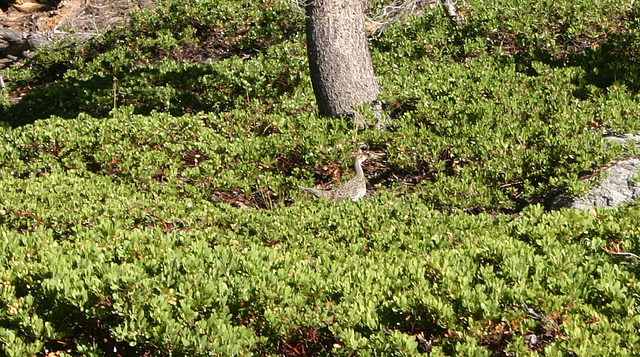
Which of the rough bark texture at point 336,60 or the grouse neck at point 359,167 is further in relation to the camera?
the rough bark texture at point 336,60

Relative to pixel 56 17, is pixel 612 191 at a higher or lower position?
lower

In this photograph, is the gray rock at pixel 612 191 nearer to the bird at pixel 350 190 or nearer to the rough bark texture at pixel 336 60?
the bird at pixel 350 190

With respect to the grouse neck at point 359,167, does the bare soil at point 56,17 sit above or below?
above

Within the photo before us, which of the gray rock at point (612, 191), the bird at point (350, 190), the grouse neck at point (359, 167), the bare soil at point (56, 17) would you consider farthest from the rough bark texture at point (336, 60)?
the bare soil at point (56, 17)

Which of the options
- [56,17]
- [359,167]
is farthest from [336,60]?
[56,17]

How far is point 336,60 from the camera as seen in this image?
30.0 feet

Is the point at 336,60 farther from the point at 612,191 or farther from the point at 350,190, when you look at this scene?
the point at 612,191

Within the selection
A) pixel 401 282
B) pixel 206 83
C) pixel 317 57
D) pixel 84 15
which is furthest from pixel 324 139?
pixel 84 15

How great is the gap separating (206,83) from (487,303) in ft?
26.0

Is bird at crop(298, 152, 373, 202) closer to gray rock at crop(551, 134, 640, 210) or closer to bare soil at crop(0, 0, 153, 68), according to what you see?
gray rock at crop(551, 134, 640, 210)

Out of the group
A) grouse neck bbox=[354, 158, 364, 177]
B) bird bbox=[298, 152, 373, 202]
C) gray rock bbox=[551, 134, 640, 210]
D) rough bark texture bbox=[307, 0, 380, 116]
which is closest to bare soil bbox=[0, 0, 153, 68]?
rough bark texture bbox=[307, 0, 380, 116]

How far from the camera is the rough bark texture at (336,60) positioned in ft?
29.9

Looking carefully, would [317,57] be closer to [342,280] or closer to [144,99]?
[144,99]

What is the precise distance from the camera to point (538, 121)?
8.12 meters
